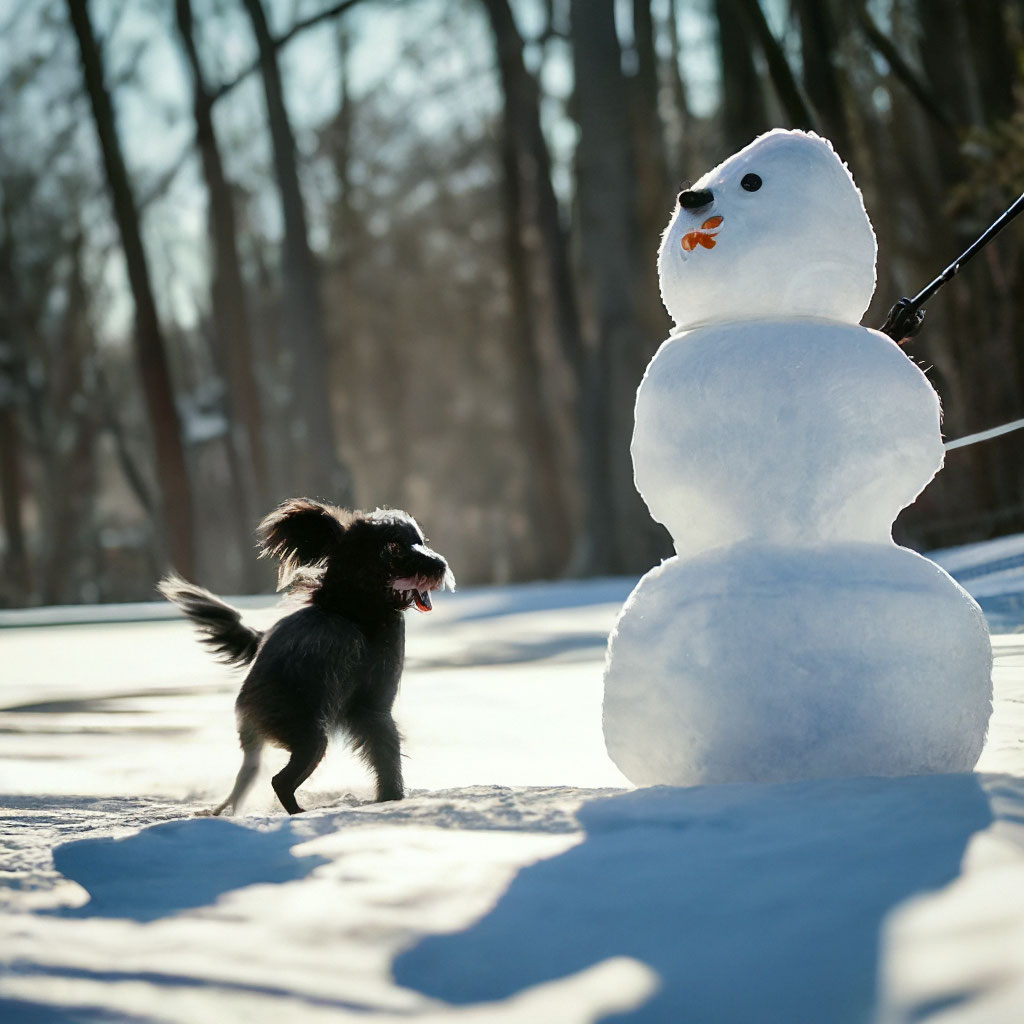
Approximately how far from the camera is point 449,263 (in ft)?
92.3

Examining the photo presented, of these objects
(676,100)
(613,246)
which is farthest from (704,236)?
(676,100)

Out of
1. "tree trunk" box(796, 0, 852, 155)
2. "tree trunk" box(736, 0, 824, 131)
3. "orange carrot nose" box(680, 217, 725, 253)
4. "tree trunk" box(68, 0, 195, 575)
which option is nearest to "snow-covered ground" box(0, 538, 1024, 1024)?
"orange carrot nose" box(680, 217, 725, 253)

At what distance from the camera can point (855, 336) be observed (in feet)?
10.2

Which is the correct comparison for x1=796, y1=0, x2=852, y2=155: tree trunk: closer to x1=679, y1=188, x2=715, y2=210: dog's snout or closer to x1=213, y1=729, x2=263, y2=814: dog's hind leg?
x1=679, y1=188, x2=715, y2=210: dog's snout

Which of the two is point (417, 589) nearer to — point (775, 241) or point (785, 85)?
point (775, 241)

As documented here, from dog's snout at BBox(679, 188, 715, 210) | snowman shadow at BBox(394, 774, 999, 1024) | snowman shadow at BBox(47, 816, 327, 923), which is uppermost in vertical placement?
dog's snout at BBox(679, 188, 715, 210)

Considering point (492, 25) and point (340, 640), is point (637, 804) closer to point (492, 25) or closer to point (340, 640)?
point (340, 640)

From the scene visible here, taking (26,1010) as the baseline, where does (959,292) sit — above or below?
above

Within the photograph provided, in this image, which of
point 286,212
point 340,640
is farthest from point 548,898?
point 286,212

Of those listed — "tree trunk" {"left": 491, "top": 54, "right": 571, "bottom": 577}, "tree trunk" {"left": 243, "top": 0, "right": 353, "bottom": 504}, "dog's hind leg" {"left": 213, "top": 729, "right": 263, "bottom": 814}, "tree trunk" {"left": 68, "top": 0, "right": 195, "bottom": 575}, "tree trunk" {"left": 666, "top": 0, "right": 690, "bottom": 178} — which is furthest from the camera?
"tree trunk" {"left": 491, "top": 54, "right": 571, "bottom": 577}

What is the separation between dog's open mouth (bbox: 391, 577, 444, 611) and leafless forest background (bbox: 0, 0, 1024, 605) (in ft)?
9.82

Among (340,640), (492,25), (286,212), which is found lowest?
(340,640)

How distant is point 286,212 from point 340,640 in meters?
15.3

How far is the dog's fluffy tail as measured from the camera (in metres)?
3.75
